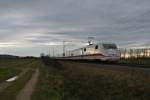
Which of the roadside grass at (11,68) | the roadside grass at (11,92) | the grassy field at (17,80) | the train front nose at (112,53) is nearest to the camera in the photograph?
the roadside grass at (11,92)

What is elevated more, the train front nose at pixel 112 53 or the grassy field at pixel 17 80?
the train front nose at pixel 112 53

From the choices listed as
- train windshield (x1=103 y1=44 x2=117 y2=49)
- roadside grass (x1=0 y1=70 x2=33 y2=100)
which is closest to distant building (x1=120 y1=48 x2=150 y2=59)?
train windshield (x1=103 y1=44 x2=117 y2=49)

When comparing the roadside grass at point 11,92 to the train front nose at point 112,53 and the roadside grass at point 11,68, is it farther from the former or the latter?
the train front nose at point 112,53

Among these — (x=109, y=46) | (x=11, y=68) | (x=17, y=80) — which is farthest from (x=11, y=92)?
(x=11, y=68)

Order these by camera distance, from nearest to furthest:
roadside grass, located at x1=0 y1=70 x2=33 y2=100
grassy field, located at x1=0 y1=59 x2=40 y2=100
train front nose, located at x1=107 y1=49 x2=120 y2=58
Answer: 1. roadside grass, located at x1=0 y1=70 x2=33 y2=100
2. grassy field, located at x1=0 y1=59 x2=40 y2=100
3. train front nose, located at x1=107 y1=49 x2=120 y2=58

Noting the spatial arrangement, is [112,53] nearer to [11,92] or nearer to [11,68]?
[11,68]

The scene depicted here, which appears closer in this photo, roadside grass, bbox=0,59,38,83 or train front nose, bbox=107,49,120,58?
roadside grass, bbox=0,59,38,83

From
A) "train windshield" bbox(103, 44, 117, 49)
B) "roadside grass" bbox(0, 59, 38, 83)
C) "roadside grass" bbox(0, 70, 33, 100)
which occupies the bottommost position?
"roadside grass" bbox(0, 70, 33, 100)

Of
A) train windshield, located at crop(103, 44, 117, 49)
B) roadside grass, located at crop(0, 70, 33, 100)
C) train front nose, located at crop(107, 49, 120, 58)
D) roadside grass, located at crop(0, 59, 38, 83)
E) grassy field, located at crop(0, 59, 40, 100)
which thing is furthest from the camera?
train windshield, located at crop(103, 44, 117, 49)

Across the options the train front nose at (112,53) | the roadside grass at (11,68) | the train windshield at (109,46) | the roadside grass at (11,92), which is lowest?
the roadside grass at (11,92)

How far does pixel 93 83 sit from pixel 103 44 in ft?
104

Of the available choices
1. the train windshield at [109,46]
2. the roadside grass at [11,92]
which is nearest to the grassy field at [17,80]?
the roadside grass at [11,92]

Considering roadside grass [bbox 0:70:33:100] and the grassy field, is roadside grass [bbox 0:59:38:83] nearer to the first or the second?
the grassy field

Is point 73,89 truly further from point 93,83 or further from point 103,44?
point 103,44
